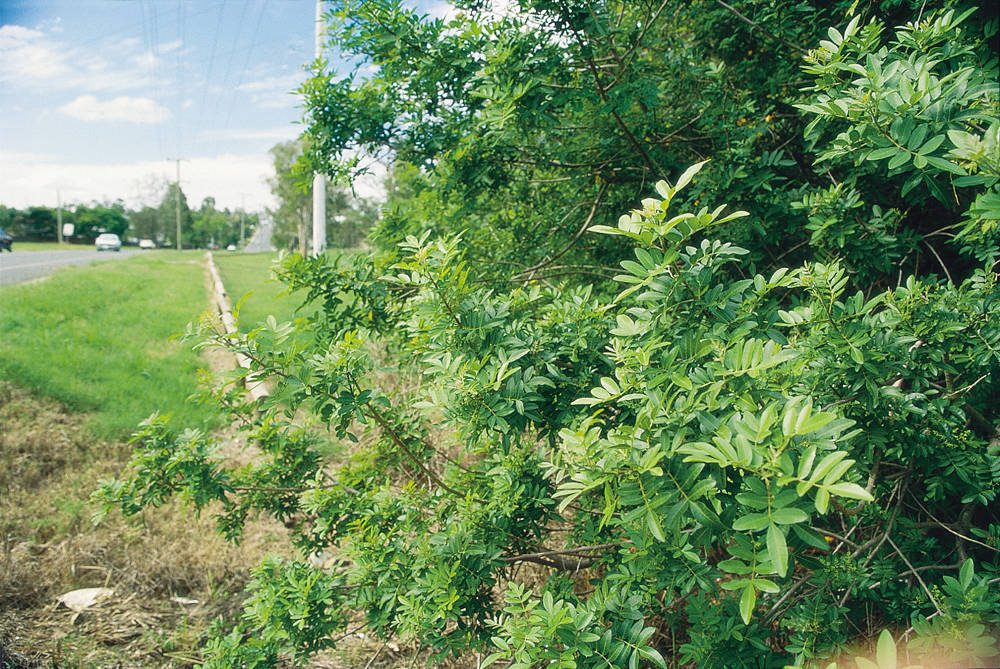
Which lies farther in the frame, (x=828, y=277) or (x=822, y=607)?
(x=822, y=607)

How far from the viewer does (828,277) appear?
5.04 feet

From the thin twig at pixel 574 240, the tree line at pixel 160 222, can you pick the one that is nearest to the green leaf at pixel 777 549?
the thin twig at pixel 574 240

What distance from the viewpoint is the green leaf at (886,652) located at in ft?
3.04

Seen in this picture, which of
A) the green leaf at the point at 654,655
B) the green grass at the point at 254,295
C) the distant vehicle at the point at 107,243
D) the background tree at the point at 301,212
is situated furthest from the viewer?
the distant vehicle at the point at 107,243

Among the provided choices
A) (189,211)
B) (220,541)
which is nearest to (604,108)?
(220,541)

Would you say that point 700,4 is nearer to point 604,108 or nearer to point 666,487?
point 604,108

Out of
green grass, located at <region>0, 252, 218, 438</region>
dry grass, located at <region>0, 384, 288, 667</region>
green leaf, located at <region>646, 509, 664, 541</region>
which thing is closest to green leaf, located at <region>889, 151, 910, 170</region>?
green leaf, located at <region>646, 509, 664, 541</region>

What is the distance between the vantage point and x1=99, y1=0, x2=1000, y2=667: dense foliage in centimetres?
119

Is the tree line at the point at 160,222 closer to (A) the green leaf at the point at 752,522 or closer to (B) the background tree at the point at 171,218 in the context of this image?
(B) the background tree at the point at 171,218

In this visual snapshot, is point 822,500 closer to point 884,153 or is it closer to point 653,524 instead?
point 653,524

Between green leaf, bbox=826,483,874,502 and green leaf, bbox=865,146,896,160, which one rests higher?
green leaf, bbox=865,146,896,160

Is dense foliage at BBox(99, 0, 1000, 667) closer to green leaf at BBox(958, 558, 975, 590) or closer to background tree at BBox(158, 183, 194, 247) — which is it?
green leaf at BBox(958, 558, 975, 590)

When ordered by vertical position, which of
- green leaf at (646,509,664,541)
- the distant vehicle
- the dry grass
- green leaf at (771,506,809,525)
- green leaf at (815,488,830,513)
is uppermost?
the distant vehicle

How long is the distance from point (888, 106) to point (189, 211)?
4937 centimetres
